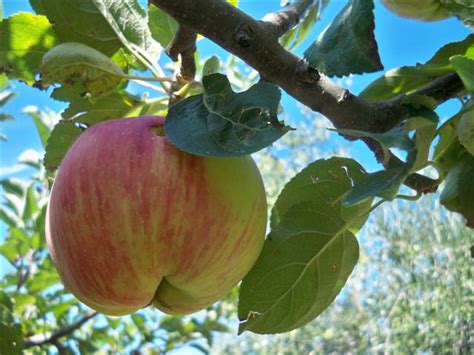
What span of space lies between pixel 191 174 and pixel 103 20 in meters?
0.27

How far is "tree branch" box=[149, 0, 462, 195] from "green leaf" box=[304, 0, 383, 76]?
23mm

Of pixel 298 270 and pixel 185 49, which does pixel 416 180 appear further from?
pixel 185 49

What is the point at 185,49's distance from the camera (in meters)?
0.68

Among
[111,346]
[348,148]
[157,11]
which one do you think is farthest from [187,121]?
[348,148]

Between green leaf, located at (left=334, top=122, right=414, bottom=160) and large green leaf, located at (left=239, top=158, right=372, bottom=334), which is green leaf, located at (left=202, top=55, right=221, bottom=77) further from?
green leaf, located at (left=334, top=122, right=414, bottom=160)

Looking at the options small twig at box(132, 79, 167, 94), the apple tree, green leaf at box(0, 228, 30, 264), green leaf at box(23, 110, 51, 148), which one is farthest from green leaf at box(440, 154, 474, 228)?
green leaf at box(0, 228, 30, 264)

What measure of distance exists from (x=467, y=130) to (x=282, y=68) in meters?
0.17

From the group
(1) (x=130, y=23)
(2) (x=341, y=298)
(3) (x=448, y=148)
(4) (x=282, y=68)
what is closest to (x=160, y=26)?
(1) (x=130, y=23)

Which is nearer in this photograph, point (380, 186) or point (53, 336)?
point (380, 186)

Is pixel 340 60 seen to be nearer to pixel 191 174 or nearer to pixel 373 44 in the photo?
pixel 373 44

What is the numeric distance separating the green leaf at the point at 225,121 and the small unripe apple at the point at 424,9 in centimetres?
32

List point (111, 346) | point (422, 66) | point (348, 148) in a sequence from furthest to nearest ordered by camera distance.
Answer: point (348, 148), point (111, 346), point (422, 66)

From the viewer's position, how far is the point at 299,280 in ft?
2.30

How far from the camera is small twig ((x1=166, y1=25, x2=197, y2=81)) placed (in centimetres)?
66
